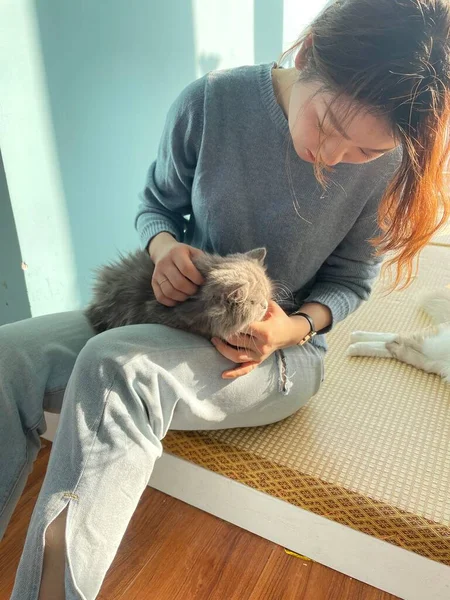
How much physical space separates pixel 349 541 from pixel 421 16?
0.91m

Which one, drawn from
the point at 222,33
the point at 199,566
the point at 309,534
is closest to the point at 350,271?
the point at 309,534

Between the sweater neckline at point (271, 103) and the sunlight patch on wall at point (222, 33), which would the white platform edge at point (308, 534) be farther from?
the sunlight patch on wall at point (222, 33)

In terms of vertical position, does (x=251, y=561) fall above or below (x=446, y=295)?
below

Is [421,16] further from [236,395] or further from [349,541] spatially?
[349,541]

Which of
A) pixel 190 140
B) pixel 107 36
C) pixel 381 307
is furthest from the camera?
pixel 381 307

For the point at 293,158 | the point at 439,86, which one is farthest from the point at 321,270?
the point at 439,86

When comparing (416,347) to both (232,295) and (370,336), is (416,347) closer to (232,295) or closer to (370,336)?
(370,336)

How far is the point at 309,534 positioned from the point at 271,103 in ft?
2.91

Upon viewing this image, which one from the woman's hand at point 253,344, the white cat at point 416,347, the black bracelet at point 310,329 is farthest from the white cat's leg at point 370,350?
the woman's hand at point 253,344

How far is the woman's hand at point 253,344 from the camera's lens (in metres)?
0.81

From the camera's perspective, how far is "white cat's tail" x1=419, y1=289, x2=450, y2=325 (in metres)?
1.41

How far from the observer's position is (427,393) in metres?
1.14

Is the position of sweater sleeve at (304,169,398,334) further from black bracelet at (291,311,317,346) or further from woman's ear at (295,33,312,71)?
woman's ear at (295,33,312,71)

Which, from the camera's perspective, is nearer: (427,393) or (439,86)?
(439,86)
